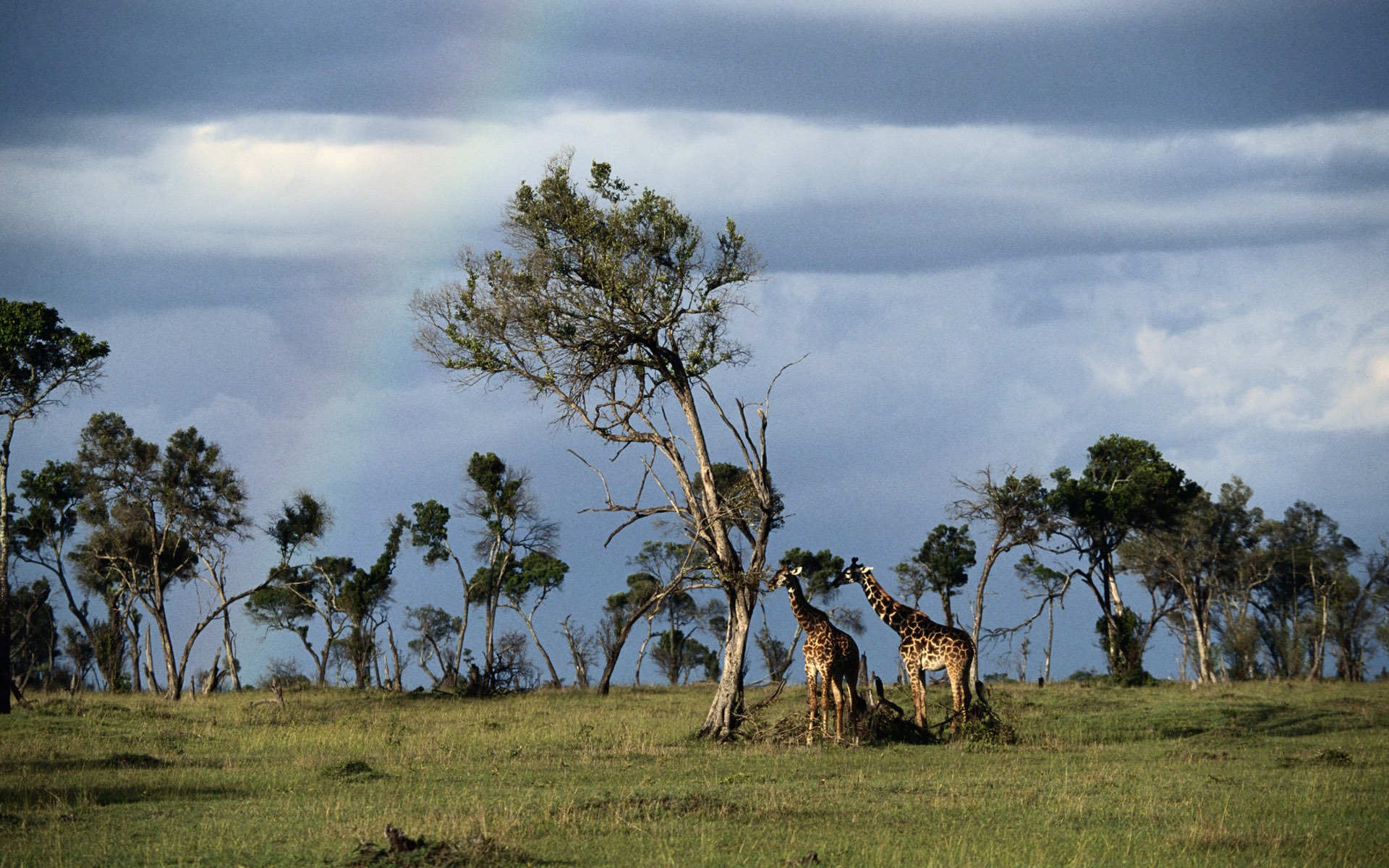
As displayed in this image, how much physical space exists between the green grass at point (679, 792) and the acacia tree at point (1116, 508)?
1688 cm

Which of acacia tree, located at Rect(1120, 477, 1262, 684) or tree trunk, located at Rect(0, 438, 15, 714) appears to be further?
acacia tree, located at Rect(1120, 477, 1262, 684)

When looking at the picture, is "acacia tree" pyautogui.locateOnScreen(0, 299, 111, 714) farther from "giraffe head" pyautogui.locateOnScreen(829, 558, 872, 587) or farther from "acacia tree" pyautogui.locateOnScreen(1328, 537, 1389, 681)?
"acacia tree" pyautogui.locateOnScreen(1328, 537, 1389, 681)

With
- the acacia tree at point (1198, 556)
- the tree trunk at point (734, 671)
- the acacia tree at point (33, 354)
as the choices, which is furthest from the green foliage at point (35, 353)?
the acacia tree at point (1198, 556)

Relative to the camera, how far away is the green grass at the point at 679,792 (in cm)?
1135

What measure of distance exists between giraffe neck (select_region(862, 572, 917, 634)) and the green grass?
2.79m

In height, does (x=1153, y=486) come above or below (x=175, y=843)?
above

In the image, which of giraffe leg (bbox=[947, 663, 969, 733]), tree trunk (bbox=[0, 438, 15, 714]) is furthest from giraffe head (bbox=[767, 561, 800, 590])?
tree trunk (bbox=[0, 438, 15, 714])

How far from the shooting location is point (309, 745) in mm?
22531

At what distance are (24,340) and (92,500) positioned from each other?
1492 centimetres

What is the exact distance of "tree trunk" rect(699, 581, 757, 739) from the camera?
2334 cm

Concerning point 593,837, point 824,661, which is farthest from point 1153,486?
point 593,837

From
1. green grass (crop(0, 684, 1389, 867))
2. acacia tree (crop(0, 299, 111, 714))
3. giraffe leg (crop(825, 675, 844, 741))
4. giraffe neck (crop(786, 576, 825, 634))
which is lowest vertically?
green grass (crop(0, 684, 1389, 867))

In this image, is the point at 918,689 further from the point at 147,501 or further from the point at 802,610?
the point at 147,501

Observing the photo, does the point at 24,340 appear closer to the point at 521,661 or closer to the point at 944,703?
the point at 521,661
